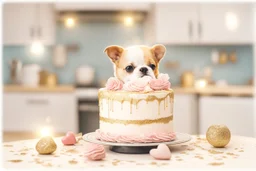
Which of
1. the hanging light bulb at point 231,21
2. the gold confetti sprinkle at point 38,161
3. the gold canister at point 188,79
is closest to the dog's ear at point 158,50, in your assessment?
the gold confetti sprinkle at point 38,161

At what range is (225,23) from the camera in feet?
14.3

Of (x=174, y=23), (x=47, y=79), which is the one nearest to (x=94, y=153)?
(x=174, y=23)

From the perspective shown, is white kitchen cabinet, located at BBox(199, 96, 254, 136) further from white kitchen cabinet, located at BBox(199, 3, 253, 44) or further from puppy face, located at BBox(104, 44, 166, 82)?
puppy face, located at BBox(104, 44, 166, 82)

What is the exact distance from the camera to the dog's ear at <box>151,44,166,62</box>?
1.57m

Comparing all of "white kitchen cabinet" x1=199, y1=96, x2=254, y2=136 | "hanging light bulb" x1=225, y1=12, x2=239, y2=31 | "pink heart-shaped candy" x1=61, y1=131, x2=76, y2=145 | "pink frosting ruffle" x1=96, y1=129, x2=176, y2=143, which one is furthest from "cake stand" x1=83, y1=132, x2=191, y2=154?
"hanging light bulb" x1=225, y1=12, x2=239, y2=31

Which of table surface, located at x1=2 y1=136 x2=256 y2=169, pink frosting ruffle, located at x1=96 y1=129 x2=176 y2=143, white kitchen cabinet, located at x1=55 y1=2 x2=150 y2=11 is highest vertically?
white kitchen cabinet, located at x1=55 y1=2 x2=150 y2=11

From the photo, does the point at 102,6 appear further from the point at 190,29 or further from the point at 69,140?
the point at 69,140

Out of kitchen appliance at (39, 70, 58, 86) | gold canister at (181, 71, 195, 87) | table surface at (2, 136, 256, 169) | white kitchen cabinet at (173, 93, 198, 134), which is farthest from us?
kitchen appliance at (39, 70, 58, 86)

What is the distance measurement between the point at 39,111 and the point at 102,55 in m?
1.02

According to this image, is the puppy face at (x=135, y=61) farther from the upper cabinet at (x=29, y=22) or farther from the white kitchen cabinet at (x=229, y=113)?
the upper cabinet at (x=29, y=22)

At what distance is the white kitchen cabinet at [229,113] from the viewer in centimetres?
388

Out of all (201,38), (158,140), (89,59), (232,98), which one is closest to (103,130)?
(158,140)

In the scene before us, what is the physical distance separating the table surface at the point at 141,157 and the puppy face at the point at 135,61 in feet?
0.92

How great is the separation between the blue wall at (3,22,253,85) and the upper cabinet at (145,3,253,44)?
41 centimetres
